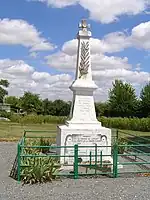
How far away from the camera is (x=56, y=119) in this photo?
49312 mm

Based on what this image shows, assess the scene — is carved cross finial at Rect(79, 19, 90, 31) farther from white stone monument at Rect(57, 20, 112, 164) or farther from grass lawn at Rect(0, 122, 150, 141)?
grass lawn at Rect(0, 122, 150, 141)

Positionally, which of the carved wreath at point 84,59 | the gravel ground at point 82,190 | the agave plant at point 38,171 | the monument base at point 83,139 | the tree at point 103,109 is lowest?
the gravel ground at point 82,190

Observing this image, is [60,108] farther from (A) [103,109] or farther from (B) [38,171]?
(B) [38,171]

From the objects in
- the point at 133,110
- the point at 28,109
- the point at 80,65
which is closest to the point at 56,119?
the point at 133,110

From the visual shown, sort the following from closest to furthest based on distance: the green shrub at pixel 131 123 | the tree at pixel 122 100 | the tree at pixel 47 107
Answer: the green shrub at pixel 131 123
the tree at pixel 122 100
the tree at pixel 47 107

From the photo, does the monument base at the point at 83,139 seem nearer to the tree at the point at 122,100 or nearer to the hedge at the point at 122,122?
the hedge at the point at 122,122

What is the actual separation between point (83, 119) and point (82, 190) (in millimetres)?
4344

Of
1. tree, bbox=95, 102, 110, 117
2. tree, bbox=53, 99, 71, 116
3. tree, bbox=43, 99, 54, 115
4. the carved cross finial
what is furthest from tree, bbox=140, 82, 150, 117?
the carved cross finial

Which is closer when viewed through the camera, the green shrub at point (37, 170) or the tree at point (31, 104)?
the green shrub at point (37, 170)

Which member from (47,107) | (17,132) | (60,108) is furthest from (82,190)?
(47,107)

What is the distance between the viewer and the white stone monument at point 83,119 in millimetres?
11759

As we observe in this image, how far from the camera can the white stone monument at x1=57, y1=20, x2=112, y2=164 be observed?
11.8 m

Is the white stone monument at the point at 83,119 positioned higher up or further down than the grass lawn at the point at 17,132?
higher up

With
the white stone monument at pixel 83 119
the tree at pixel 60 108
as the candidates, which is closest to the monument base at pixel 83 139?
the white stone monument at pixel 83 119
